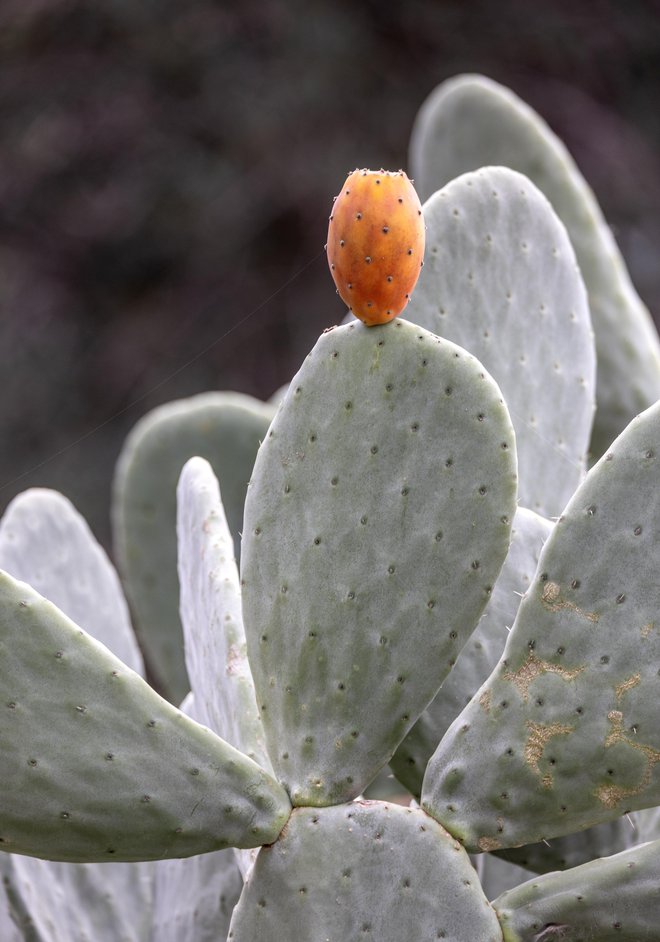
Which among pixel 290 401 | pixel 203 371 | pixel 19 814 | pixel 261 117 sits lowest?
pixel 203 371

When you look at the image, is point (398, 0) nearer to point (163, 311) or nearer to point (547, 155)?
point (163, 311)

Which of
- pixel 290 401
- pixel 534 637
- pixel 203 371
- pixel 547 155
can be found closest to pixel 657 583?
pixel 534 637

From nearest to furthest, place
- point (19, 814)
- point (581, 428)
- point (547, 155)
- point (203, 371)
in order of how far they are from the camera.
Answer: point (19, 814)
point (581, 428)
point (547, 155)
point (203, 371)

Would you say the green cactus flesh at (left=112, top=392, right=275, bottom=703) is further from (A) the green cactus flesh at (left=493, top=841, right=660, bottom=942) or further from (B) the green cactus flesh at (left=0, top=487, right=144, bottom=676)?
(A) the green cactus flesh at (left=493, top=841, right=660, bottom=942)

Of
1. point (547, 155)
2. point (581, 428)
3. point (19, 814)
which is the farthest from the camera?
point (547, 155)

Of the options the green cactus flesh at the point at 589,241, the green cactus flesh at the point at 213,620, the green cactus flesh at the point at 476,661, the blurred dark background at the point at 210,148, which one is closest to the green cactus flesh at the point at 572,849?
the green cactus flesh at the point at 476,661

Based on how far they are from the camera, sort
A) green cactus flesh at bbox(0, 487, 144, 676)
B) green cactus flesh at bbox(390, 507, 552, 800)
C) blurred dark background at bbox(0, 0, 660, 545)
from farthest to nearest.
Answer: blurred dark background at bbox(0, 0, 660, 545) < green cactus flesh at bbox(0, 487, 144, 676) < green cactus flesh at bbox(390, 507, 552, 800)

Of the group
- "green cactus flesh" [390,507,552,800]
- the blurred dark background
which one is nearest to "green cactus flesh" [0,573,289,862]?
"green cactus flesh" [390,507,552,800]

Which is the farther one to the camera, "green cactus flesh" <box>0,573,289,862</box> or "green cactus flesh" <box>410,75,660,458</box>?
"green cactus flesh" <box>410,75,660,458</box>
